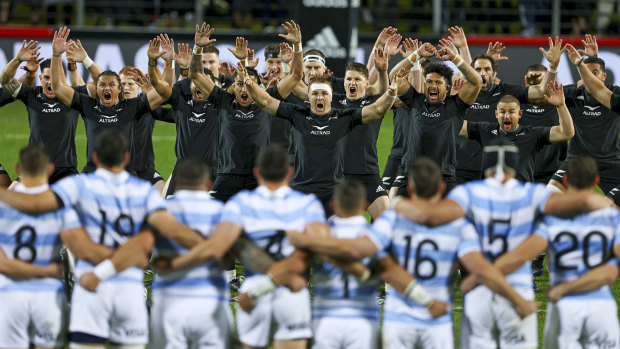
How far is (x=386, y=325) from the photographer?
6.11 m

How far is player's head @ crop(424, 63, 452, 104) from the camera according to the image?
1020cm

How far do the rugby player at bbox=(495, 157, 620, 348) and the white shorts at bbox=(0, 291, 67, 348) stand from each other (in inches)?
113

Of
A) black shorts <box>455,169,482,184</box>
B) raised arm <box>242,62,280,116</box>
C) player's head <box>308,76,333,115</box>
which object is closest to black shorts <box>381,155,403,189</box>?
black shorts <box>455,169,482,184</box>

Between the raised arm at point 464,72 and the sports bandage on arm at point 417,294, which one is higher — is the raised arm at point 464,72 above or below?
above

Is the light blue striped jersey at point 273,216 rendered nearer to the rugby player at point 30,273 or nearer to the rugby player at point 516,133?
the rugby player at point 30,273

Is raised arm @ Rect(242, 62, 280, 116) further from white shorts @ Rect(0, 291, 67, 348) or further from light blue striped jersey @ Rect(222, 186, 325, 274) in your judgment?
white shorts @ Rect(0, 291, 67, 348)

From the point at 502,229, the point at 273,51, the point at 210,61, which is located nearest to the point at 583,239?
the point at 502,229

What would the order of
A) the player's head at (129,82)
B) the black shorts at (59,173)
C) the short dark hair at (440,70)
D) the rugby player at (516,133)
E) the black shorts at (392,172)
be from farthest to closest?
the black shorts at (392,172), the player's head at (129,82), the black shorts at (59,173), the short dark hair at (440,70), the rugby player at (516,133)

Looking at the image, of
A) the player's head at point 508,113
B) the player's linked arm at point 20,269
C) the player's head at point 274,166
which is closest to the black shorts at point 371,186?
the player's head at point 508,113

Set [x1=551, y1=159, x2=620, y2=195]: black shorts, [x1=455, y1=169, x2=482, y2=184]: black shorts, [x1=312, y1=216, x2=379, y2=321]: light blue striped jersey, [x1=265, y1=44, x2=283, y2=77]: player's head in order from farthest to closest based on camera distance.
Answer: [x1=265, y1=44, x2=283, y2=77]: player's head → [x1=455, y1=169, x2=482, y2=184]: black shorts → [x1=551, y1=159, x2=620, y2=195]: black shorts → [x1=312, y1=216, x2=379, y2=321]: light blue striped jersey

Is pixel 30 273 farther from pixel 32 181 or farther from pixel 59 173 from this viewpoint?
pixel 59 173

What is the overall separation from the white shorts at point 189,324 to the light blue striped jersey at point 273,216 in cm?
50

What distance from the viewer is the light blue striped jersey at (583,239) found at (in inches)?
245

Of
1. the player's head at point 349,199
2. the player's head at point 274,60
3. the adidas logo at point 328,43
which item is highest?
the adidas logo at point 328,43
